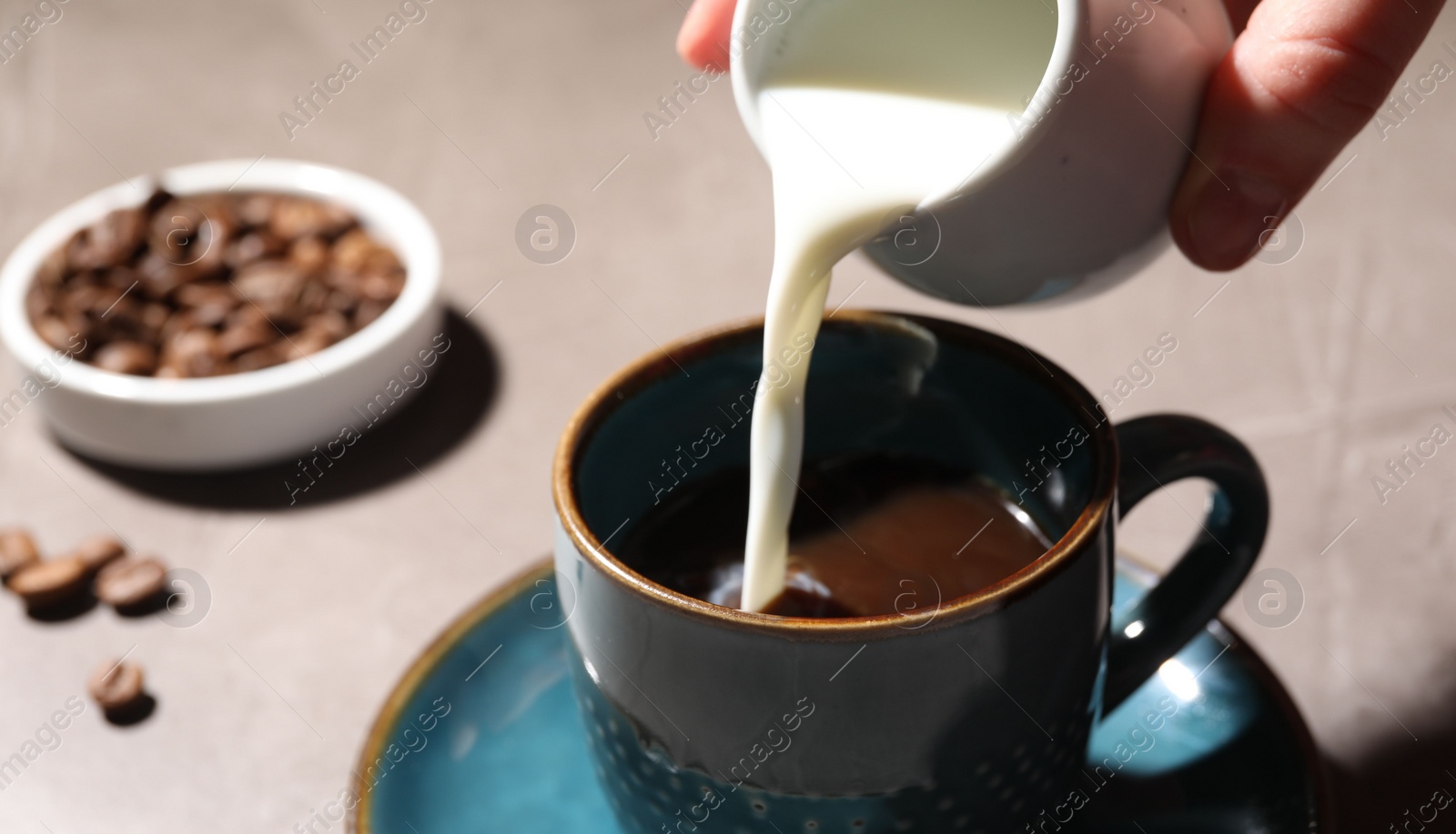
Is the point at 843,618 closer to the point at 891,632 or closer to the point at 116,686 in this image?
the point at 891,632

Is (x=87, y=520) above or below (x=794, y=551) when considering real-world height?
below

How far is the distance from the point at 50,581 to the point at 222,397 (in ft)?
0.64

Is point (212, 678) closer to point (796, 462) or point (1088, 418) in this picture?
point (796, 462)

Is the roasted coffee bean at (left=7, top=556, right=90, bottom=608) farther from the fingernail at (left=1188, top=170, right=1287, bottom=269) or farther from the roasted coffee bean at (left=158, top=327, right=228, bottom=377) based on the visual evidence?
the fingernail at (left=1188, top=170, right=1287, bottom=269)

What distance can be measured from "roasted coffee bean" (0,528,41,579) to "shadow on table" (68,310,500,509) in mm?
105

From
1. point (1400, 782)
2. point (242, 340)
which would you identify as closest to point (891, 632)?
point (1400, 782)

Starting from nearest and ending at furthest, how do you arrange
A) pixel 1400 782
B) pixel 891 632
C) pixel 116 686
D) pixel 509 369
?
pixel 891 632
pixel 1400 782
pixel 116 686
pixel 509 369

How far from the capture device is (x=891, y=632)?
516 millimetres

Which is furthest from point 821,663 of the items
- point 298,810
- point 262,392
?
point 262,392

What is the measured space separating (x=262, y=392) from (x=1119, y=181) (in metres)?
0.76

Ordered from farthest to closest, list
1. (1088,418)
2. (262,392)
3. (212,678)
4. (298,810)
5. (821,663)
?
(262,392) < (212,678) < (298,810) < (1088,418) < (821,663)

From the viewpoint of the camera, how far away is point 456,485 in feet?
3.72

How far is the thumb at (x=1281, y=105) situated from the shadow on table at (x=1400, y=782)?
1.11ft

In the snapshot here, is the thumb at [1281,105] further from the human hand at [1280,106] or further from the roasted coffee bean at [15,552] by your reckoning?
the roasted coffee bean at [15,552]
